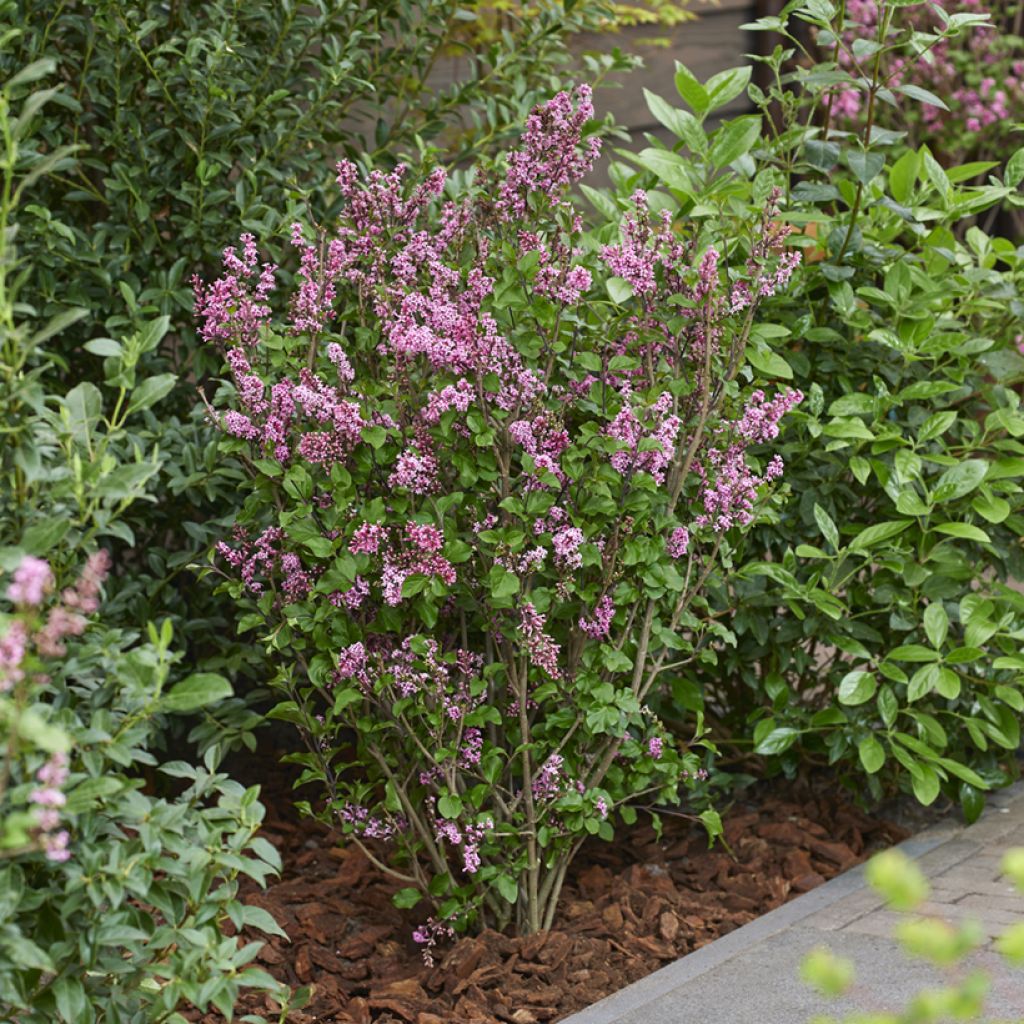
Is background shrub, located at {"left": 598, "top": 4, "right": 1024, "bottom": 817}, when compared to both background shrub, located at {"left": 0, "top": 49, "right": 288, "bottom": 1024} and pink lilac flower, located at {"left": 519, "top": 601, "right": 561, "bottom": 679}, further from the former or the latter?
background shrub, located at {"left": 0, "top": 49, "right": 288, "bottom": 1024}

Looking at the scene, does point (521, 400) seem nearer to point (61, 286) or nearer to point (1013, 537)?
point (61, 286)

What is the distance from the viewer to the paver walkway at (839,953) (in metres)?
2.91

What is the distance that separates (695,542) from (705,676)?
36.1 inches

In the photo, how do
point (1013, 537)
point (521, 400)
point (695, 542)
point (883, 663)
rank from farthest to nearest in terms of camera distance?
point (1013, 537)
point (883, 663)
point (695, 542)
point (521, 400)

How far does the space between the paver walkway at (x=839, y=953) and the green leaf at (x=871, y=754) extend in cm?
30

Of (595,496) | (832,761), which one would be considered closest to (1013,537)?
(832,761)

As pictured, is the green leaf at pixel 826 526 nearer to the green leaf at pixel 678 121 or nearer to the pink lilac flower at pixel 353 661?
the green leaf at pixel 678 121

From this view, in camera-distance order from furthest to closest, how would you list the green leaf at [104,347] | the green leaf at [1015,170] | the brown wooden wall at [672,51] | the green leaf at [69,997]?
the brown wooden wall at [672,51] → the green leaf at [1015,170] → the green leaf at [104,347] → the green leaf at [69,997]

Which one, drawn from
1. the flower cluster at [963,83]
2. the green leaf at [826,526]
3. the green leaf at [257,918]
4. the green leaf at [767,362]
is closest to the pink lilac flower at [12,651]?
the green leaf at [257,918]

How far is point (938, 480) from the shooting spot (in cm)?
370

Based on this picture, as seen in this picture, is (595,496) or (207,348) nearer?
(595,496)

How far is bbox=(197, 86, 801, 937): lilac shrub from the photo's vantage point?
2.94 metres

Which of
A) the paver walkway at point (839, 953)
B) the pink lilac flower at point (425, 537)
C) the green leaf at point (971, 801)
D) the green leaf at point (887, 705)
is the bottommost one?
the green leaf at point (971, 801)

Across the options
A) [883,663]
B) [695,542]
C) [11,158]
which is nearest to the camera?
[11,158]
